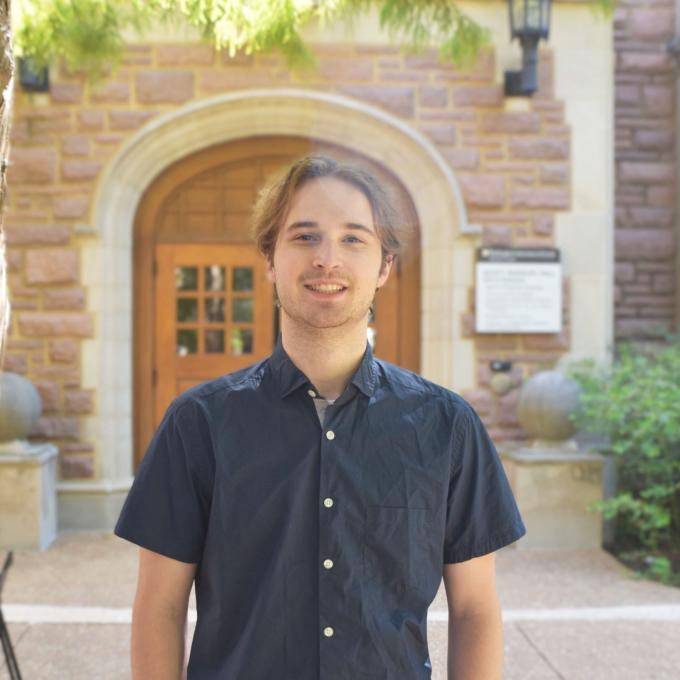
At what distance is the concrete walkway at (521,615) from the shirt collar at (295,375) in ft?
6.19

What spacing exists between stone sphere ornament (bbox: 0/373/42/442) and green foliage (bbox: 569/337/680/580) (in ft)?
10.6

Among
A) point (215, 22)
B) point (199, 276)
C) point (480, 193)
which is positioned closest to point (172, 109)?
point (199, 276)

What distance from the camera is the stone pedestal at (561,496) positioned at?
16.9 feet

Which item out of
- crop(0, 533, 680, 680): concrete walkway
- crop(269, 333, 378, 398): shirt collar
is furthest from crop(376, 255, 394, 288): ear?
crop(0, 533, 680, 680): concrete walkway

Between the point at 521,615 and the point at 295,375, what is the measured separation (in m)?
2.77

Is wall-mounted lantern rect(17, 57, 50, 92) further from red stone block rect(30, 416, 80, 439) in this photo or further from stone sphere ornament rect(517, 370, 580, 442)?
stone sphere ornament rect(517, 370, 580, 442)

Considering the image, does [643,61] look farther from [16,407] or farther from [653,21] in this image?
[16,407]

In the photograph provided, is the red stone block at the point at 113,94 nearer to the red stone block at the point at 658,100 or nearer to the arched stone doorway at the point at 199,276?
the arched stone doorway at the point at 199,276

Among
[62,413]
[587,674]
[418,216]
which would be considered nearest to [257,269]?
[418,216]

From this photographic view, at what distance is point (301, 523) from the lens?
131 cm

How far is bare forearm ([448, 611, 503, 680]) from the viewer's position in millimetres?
1378

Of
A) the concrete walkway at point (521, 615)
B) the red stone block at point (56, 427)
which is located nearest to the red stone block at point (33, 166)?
the red stone block at point (56, 427)

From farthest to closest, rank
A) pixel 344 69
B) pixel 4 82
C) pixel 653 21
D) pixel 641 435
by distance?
pixel 653 21 < pixel 344 69 < pixel 641 435 < pixel 4 82

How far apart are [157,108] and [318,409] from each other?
182 inches
